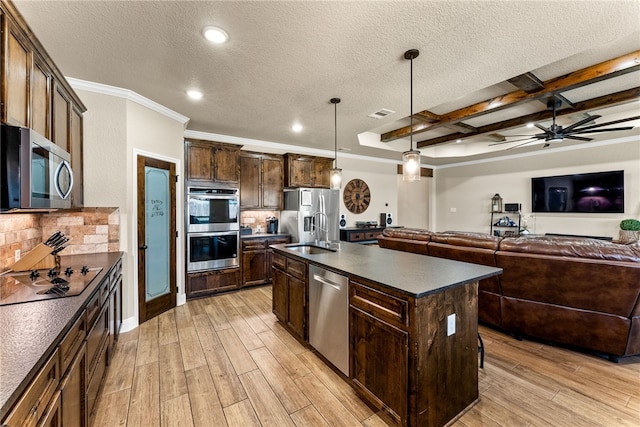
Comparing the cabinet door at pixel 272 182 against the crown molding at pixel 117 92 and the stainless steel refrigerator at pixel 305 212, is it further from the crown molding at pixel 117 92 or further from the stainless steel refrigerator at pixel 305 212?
the crown molding at pixel 117 92

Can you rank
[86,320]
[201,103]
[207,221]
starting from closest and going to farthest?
[86,320] < [201,103] < [207,221]

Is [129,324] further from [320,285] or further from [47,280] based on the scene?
[320,285]

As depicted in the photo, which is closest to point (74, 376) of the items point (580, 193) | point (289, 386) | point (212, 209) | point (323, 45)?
point (289, 386)

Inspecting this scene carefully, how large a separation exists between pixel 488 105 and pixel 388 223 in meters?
3.87

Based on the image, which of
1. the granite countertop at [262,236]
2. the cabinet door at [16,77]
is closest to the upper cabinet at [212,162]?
the granite countertop at [262,236]

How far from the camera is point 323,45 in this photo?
219cm

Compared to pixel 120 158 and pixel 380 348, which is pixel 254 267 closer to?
pixel 120 158

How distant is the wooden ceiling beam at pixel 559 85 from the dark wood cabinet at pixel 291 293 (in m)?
1.82

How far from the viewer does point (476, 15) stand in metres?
1.86

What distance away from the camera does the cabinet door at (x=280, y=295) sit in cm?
309

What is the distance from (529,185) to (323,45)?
270 inches

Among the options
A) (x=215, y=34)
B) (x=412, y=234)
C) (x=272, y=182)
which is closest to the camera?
(x=215, y=34)

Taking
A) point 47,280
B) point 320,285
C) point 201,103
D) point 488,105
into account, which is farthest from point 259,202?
point 488,105

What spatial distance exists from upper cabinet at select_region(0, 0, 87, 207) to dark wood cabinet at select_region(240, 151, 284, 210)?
259cm
